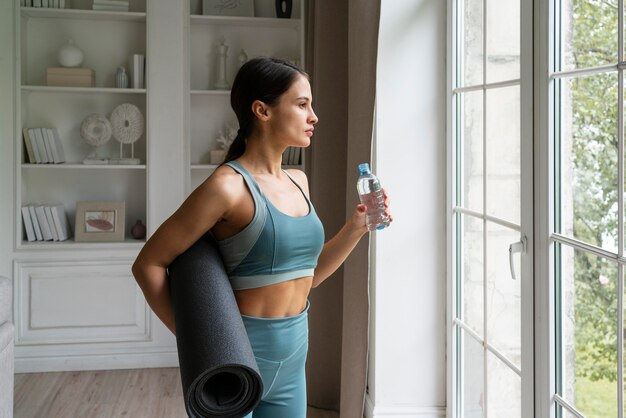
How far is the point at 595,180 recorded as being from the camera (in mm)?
1770

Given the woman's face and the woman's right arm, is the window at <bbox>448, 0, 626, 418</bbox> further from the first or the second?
the woman's right arm

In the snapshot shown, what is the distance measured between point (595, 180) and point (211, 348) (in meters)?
1.05

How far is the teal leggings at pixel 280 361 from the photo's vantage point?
1.66 meters

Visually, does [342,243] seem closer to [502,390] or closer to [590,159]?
[590,159]

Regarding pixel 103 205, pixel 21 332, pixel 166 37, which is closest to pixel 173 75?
pixel 166 37

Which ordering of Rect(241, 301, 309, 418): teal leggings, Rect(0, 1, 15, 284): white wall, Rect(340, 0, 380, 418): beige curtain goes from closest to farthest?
Rect(241, 301, 309, 418): teal leggings
Rect(340, 0, 380, 418): beige curtain
Rect(0, 1, 15, 284): white wall

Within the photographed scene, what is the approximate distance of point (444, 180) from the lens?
3033 mm

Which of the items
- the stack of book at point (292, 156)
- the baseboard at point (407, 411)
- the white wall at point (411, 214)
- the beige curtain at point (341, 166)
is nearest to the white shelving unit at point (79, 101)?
the stack of book at point (292, 156)

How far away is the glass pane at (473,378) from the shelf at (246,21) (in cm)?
259

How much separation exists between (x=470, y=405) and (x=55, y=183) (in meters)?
3.10

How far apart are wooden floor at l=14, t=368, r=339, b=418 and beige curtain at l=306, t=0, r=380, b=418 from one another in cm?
38

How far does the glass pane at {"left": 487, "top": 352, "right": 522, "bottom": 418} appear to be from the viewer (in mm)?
2338

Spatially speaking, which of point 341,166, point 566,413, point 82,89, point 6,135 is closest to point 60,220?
point 6,135

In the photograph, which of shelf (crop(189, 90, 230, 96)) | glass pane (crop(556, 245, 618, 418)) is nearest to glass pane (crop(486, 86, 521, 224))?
glass pane (crop(556, 245, 618, 418))
